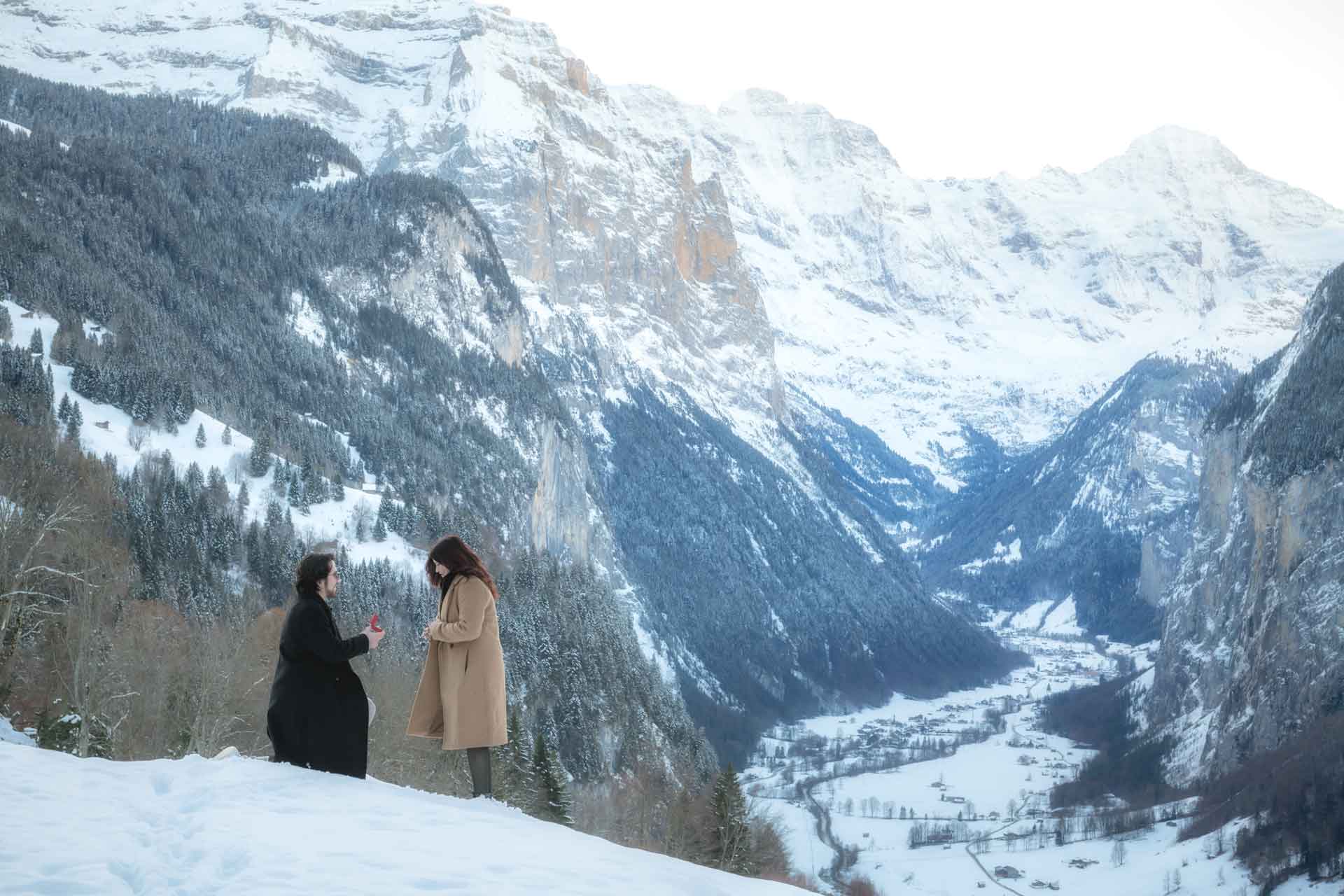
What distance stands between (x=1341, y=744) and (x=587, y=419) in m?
122

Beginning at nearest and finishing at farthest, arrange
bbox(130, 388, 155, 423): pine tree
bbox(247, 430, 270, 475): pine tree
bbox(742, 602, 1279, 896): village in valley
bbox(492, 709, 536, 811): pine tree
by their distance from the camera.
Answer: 1. bbox(492, 709, 536, 811): pine tree
2. bbox(130, 388, 155, 423): pine tree
3. bbox(247, 430, 270, 475): pine tree
4. bbox(742, 602, 1279, 896): village in valley

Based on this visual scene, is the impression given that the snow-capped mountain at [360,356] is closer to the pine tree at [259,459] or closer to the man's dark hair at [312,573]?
the pine tree at [259,459]

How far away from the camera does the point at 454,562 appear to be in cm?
1320

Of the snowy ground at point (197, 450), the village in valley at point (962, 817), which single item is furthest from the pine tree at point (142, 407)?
the village in valley at point (962, 817)

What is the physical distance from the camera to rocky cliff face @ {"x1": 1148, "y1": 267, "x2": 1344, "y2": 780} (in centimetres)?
10862

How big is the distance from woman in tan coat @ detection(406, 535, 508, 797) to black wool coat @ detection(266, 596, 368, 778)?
2.38ft

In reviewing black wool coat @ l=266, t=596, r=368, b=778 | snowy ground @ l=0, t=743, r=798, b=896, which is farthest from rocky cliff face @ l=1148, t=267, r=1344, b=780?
black wool coat @ l=266, t=596, r=368, b=778

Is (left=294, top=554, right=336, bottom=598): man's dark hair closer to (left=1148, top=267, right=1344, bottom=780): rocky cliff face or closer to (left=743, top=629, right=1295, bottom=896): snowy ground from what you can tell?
(left=743, top=629, right=1295, bottom=896): snowy ground

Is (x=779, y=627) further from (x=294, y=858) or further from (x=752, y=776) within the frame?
(x=294, y=858)

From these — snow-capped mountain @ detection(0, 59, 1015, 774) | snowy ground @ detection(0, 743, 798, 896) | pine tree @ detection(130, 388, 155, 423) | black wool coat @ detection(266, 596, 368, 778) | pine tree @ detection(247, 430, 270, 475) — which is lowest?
snowy ground @ detection(0, 743, 798, 896)

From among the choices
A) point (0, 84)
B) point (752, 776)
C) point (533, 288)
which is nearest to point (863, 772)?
point (752, 776)

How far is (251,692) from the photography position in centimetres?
3847

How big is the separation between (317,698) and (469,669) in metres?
1.75

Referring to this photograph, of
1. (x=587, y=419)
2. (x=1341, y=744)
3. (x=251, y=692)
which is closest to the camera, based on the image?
(x=251, y=692)
